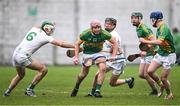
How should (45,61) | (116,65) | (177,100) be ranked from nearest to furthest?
(177,100)
(116,65)
(45,61)

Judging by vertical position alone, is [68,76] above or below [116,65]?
below

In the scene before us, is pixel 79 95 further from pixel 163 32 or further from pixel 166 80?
pixel 163 32

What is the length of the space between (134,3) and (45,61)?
6024mm

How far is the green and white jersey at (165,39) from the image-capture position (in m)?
20.7

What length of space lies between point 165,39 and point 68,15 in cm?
2501

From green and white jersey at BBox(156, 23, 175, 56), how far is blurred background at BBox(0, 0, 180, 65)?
23544mm

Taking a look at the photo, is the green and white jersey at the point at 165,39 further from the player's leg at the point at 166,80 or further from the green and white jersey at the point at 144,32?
the green and white jersey at the point at 144,32

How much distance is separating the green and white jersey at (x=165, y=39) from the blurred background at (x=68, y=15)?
23544 mm

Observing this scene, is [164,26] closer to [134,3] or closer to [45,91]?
[45,91]

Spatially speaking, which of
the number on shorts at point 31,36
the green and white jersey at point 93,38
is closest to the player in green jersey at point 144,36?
the green and white jersey at point 93,38

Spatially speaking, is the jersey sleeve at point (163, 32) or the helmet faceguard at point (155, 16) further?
the helmet faceguard at point (155, 16)

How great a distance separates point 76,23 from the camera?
45.6 m

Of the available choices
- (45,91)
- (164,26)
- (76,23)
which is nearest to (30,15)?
(76,23)

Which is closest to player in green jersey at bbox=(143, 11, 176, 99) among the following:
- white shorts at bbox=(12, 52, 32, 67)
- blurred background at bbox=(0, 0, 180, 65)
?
white shorts at bbox=(12, 52, 32, 67)
